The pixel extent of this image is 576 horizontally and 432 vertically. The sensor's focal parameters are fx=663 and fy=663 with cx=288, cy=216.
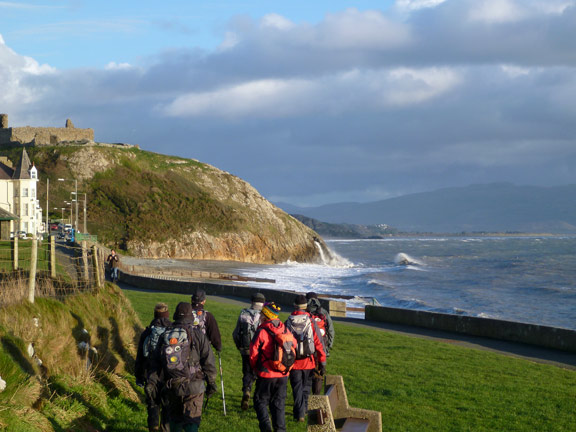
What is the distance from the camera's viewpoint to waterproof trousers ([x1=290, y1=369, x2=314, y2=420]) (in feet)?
29.4

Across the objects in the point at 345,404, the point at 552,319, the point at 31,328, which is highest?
the point at 31,328

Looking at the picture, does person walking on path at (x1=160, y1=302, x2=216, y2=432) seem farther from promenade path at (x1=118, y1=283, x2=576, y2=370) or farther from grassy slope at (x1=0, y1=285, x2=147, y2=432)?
promenade path at (x1=118, y1=283, x2=576, y2=370)

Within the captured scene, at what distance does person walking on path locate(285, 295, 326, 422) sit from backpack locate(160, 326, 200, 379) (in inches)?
56.7

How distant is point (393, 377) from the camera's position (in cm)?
1320

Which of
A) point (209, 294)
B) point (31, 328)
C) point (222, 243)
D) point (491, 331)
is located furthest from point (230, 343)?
point (222, 243)

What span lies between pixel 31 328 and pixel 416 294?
3706cm

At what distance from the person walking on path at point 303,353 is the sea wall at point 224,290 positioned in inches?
646

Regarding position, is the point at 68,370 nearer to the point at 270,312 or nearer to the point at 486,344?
the point at 270,312

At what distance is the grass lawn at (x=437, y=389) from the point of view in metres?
9.98

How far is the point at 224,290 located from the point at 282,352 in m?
25.8

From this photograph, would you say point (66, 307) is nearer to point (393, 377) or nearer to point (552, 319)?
point (393, 377)

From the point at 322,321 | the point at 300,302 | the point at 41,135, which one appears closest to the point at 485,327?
the point at 322,321

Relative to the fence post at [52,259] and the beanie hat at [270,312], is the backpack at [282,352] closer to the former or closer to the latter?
the beanie hat at [270,312]

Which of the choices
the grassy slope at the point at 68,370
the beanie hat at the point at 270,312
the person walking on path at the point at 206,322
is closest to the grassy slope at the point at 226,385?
the grassy slope at the point at 68,370
